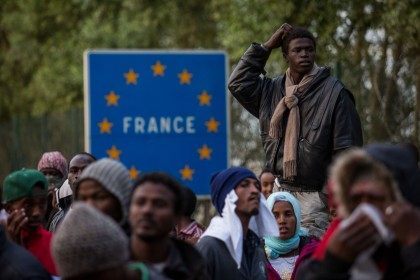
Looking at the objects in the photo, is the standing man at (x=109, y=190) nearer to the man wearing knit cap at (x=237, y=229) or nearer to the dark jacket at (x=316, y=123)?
the man wearing knit cap at (x=237, y=229)

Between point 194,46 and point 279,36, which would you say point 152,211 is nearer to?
point 279,36

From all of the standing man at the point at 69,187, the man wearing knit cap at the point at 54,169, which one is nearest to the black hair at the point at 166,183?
the standing man at the point at 69,187

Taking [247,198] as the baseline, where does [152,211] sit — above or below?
above

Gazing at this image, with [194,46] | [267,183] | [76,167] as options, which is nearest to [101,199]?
[76,167]

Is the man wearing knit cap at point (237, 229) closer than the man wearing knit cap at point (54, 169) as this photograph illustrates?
Yes

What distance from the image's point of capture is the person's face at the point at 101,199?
7.98 meters

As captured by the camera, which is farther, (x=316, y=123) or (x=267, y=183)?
(x=267, y=183)

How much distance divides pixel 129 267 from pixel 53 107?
24.2 meters

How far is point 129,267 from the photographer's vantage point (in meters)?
6.80

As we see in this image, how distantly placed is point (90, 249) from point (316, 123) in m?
5.67

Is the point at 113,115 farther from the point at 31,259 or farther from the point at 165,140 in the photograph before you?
the point at 31,259

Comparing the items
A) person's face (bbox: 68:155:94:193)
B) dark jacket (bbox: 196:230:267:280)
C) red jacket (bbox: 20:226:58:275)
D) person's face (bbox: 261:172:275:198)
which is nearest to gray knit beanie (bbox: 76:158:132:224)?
red jacket (bbox: 20:226:58:275)

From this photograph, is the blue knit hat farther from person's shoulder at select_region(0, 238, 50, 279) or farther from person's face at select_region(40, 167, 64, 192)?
person's face at select_region(40, 167, 64, 192)

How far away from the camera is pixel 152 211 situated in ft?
24.7
